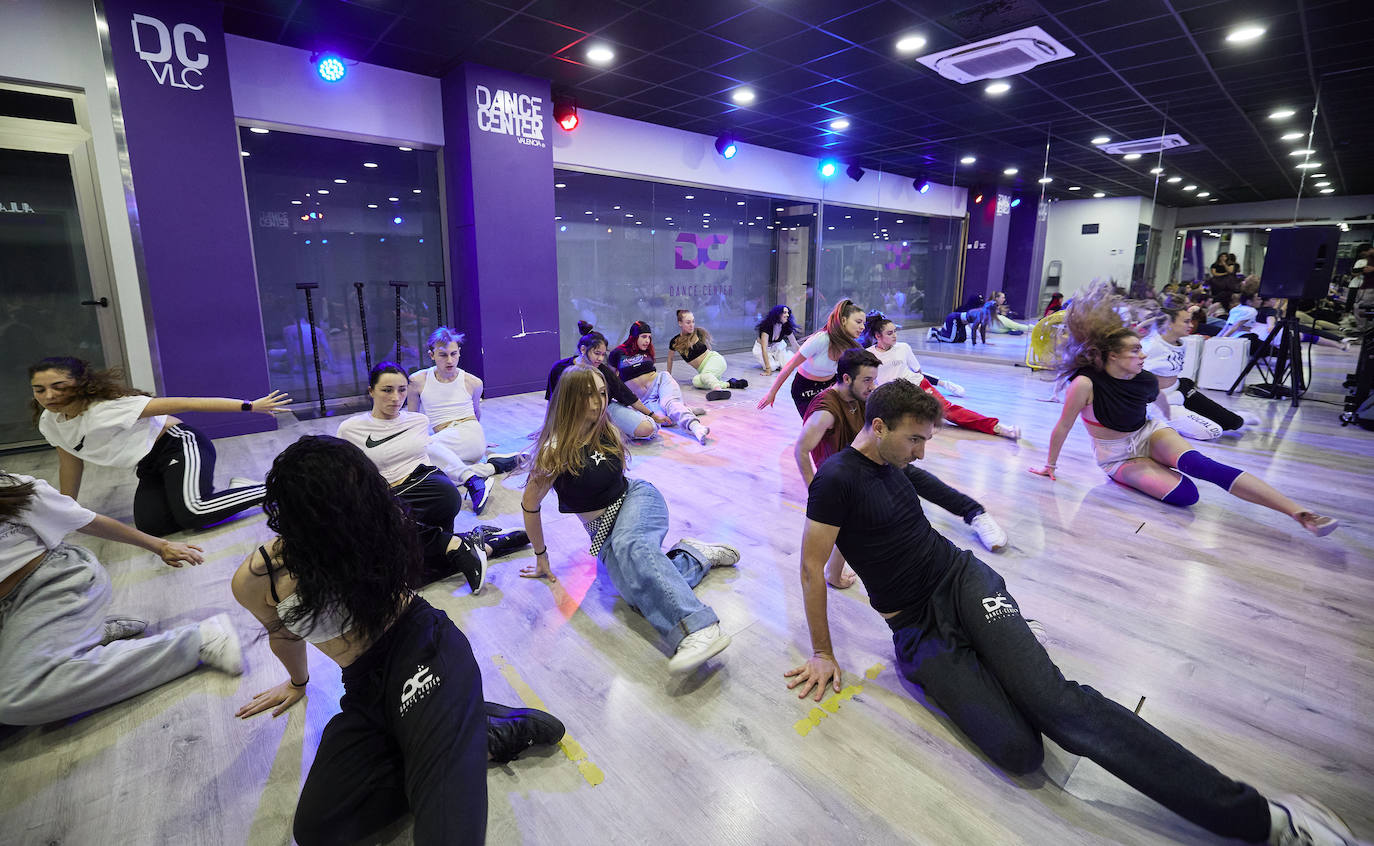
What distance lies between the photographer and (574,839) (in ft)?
5.26

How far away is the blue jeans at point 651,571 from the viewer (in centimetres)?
222

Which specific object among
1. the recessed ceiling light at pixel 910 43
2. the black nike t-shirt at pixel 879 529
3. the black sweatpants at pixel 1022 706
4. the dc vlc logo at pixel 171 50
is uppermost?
the recessed ceiling light at pixel 910 43

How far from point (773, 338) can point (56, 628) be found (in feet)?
27.8

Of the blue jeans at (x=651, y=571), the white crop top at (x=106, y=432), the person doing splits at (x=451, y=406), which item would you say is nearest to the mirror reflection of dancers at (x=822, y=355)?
the blue jeans at (x=651, y=571)

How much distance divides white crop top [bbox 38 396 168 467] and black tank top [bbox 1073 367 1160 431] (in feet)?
18.2

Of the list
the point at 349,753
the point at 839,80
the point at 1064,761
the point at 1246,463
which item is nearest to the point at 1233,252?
the point at 1246,463

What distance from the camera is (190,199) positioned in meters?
5.12

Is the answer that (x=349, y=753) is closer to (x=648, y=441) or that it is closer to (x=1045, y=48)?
(x=648, y=441)

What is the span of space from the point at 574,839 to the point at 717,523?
2.10 m

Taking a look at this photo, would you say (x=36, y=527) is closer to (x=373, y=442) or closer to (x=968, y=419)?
(x=373, y=442)

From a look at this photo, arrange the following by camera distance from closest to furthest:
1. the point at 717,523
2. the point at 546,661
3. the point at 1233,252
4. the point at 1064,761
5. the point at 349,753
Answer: the point at 349,753 → the point at 1064,761 → the point at 546,661 → the point at 717,523 → the point at 1233,252

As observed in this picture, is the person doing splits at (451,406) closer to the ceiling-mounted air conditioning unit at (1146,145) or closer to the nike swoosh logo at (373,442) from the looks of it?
the nike swoosh logo at (373,442)

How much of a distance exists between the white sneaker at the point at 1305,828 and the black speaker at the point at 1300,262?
7.02 m

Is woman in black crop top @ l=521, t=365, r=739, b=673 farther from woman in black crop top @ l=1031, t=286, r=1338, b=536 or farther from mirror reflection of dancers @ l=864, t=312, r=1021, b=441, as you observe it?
woman in black crop top @ l=1031, t=286, r=1338, b=536
